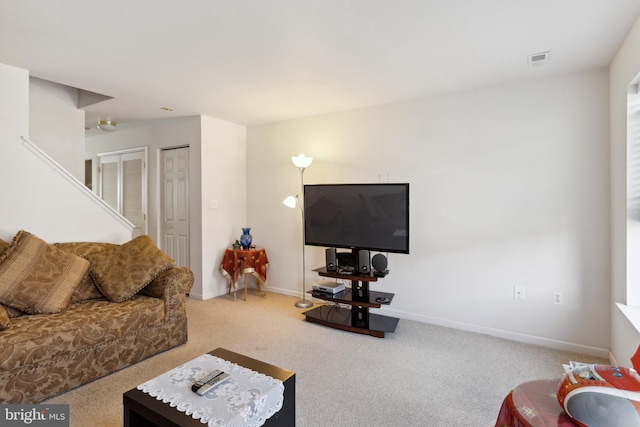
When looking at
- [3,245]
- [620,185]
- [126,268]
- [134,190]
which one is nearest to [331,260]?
[126,268]

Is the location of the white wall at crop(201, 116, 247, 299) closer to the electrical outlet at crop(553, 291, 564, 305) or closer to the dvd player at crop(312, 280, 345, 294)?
the dvd player at crop(312, 280, 345, 294)

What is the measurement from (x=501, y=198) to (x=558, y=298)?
949 millimetres

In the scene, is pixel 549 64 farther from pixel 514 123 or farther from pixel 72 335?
pixel 72 335

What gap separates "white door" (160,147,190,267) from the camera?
4520mm

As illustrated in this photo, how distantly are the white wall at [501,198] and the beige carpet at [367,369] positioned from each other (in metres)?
0.29

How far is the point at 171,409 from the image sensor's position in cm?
140

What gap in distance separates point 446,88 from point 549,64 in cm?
81

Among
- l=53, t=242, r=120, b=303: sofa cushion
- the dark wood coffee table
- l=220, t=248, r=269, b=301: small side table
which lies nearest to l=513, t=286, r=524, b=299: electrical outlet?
the dark wood coffee table

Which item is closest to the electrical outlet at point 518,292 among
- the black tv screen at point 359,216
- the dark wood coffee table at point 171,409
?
the black tv screen at point 359,216

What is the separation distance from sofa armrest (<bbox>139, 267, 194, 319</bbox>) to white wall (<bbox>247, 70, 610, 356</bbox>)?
6.68ft

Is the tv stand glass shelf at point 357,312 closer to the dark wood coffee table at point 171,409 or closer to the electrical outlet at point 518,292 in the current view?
the electrical outlet at point 518,292

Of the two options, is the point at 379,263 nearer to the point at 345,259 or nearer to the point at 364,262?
the point at 364,262

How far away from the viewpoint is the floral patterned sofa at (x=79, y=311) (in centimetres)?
202

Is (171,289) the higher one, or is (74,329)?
(171,289)
